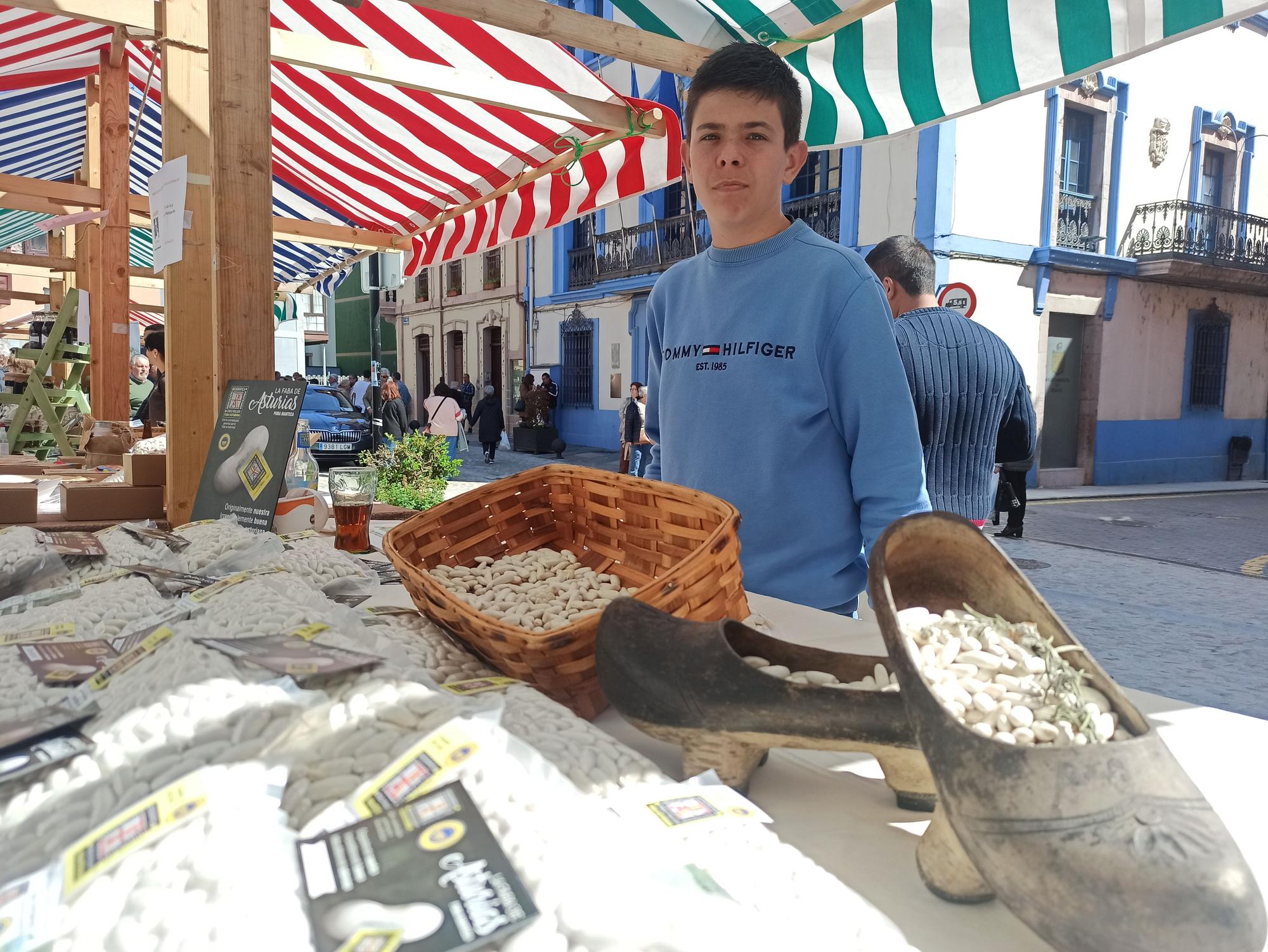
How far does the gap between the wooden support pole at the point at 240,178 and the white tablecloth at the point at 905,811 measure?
1822 mm

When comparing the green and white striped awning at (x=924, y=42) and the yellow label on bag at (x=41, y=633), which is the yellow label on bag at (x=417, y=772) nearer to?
the yellow label on bag at (x=41, y=633)

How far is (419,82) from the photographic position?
3.11 meters

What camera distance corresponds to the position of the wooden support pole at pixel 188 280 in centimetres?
257

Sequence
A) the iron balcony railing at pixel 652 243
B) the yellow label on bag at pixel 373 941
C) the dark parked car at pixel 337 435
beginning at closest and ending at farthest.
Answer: the yellow label on bag at pixel 373 941, the dark parked car at pixel 337 435, the iron balcony railing at pixel 652 243

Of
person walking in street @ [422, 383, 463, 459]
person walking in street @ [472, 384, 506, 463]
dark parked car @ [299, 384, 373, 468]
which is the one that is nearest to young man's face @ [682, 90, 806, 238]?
person walking in street @ [422, 383, 463, 459]

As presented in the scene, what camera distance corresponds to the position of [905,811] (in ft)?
2.74

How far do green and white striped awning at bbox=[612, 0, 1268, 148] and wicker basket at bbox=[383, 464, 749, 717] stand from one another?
162cm

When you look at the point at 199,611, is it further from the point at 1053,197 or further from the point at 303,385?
the point at 1053,197

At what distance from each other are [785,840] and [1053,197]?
44.0ft

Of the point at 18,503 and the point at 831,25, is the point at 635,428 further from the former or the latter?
the point at 18,503

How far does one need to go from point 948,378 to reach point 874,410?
145cm

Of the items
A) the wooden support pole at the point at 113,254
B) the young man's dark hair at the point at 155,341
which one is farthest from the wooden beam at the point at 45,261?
the wooden support pole at the point at 113,254

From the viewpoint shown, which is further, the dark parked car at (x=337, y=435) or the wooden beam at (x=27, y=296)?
the dark parked car at (x=337, y=435)

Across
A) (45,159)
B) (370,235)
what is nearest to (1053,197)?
(370,235)
